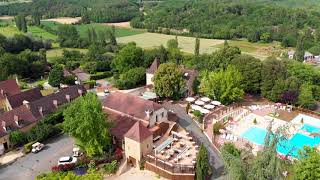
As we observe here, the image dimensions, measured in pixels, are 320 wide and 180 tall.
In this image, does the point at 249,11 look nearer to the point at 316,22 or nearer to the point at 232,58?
the point at 316,22

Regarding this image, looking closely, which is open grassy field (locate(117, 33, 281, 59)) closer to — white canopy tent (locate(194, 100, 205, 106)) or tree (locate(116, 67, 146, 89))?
tree (locate(116, 67, 146, 89))

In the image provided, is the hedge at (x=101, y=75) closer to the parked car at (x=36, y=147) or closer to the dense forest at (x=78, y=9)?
the parked car at (x=36, y=147)

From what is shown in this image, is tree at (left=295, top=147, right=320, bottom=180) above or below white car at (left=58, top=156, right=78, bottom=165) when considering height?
above

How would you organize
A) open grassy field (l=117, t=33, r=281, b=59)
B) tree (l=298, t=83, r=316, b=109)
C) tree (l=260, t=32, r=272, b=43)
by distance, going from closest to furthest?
tree (l=298, t=83, r=316, b=109) < open grassy field (l=117, t=33, r=281, b=59) < tree (l=260, t=32, r=272, b=43)

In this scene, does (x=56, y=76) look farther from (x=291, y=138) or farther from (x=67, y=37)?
(x=67, y=37)

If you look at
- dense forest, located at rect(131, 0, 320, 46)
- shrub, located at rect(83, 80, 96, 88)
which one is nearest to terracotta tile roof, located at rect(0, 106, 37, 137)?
shrub, located at rect(83, 80, 96, 88)

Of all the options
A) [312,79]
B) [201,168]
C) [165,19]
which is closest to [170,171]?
[201,168]
